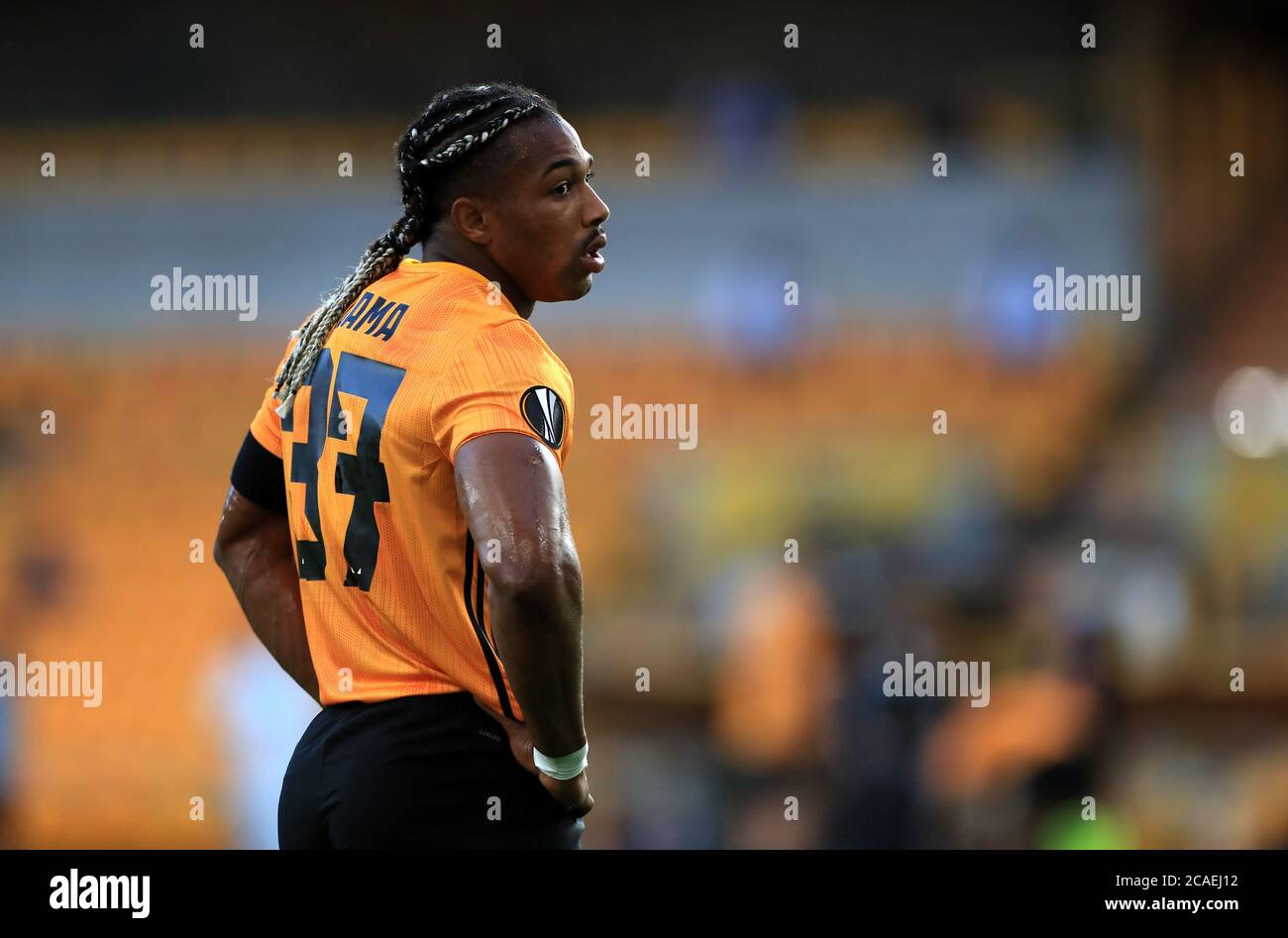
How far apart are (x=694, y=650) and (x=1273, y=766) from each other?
3287 mm

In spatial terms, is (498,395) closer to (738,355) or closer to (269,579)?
(269,579)

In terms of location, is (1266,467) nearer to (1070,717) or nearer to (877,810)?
(1070,717)

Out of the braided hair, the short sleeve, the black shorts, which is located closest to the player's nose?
the braided hair

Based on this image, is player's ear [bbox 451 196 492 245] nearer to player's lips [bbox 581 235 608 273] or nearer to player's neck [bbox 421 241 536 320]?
player's neck [bbox 421 241 536 320]

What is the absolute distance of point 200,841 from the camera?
28.9 ft

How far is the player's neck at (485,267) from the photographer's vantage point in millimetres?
2510

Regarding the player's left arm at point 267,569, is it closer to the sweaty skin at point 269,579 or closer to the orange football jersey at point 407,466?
the sweaty skin at point 269,579

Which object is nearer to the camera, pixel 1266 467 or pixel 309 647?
pixel 309 647

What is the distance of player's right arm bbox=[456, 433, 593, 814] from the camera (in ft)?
6.95

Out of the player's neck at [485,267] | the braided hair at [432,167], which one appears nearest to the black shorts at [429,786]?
the braided hair at [432,167]

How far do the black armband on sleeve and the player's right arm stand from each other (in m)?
0.56

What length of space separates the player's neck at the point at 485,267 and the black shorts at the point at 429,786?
67 cm
